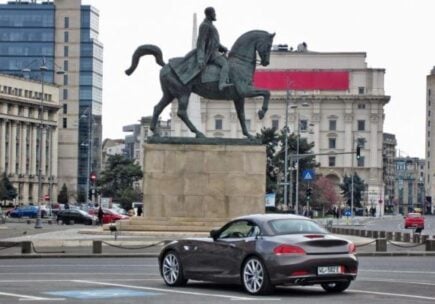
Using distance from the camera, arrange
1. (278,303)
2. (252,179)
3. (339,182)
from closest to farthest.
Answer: (278,303)
(252,179)
(339,182)

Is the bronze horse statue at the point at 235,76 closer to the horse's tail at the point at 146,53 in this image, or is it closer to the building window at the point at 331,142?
the horse's tail at the point at 146,53

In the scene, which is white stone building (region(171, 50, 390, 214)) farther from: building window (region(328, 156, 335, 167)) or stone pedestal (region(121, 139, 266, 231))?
stone pedestal (region(121, 139, 266, 231))

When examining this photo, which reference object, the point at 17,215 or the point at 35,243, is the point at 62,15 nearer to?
the point at 17,215

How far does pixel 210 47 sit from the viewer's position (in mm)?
47281

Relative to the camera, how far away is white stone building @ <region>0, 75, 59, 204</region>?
153m

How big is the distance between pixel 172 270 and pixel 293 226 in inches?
115

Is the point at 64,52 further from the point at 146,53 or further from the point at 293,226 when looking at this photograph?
the point at 293,226

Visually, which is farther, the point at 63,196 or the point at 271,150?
the point at 63,196

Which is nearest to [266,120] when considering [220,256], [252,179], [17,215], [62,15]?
[62,15]

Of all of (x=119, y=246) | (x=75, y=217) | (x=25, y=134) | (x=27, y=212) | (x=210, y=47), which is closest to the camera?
(x=119, y=246)

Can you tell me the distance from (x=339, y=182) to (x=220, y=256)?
16917 centimetres

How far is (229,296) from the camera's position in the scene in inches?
829

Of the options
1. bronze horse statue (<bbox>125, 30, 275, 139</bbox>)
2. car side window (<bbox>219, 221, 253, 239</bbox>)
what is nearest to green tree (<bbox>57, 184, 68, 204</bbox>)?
bronze horse statue (<bbox>125, 30, 275, 139</bbox>)

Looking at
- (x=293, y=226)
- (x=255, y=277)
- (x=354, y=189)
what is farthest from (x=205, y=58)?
(x=354, y=189)
